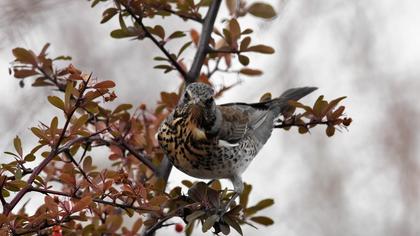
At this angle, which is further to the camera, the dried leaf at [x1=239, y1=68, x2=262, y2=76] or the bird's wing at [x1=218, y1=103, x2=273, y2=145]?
the bird's wing at [x1=218, y1=103, x2=273, y2=145]

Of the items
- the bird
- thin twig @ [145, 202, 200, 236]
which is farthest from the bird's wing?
thin twig @ [145, 202, 200, 236]

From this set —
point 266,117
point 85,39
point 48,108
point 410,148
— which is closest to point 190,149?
point 266,117

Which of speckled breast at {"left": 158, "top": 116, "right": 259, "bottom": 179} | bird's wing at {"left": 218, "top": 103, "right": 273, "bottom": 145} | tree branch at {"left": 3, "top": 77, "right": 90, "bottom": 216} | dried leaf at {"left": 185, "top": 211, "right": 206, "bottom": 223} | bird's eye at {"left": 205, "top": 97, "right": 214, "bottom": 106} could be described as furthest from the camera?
bird's wing at {"left": 218, "top": 103, "right": 273, "bottom": 145}

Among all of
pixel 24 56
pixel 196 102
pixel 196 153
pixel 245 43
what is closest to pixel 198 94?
pixel 196 102

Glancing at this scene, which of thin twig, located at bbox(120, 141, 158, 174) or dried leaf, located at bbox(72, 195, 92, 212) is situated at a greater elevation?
thin twig, located at bbox(120, 141, 158, 174)

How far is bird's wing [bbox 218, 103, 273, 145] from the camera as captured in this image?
11.8 ft

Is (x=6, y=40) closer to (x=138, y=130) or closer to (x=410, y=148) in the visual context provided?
(x=138, y=130)

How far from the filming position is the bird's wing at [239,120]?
3582 mm

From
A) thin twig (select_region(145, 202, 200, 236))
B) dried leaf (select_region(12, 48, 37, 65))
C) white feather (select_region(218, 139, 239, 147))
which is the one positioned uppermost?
white feather (select_region(218, 139, 239, 147))

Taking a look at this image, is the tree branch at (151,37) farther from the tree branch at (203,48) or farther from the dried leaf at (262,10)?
the dried leaf at (262,10)

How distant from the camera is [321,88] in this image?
6.20 metres

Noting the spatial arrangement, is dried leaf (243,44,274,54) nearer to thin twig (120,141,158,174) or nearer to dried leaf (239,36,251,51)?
dried leaf (239,36,251,51)

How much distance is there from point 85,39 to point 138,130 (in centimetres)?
354

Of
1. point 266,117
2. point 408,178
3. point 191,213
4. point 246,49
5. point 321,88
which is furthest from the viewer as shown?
point 321,88
